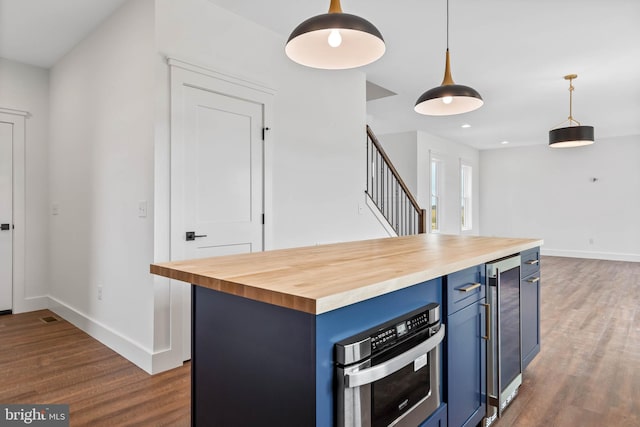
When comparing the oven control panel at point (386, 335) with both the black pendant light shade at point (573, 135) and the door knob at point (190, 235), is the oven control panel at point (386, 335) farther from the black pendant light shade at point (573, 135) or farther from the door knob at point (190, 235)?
the black pendant light shade at point (573, 135)

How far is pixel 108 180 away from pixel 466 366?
2916mm

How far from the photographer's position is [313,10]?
9.96 ft

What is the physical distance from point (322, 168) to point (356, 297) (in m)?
2.87

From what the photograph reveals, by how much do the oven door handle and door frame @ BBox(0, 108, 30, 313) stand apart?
4.44 m

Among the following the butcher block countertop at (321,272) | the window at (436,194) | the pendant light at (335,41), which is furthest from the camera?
the window at (436,194)

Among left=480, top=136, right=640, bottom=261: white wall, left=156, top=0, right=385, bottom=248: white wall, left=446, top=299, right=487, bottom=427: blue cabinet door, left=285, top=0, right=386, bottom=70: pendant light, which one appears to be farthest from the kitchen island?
left=480, top=136, right=640, bottom=261: white wall

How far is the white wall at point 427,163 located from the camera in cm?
754

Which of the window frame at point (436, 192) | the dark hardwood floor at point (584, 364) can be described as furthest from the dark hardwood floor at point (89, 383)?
the window frame at point (436, 192)

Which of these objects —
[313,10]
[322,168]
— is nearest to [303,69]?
[313,10]

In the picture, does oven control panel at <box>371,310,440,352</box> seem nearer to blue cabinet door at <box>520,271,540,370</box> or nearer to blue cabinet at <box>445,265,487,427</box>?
blue cabinet at <box>445,265,487,427</box>

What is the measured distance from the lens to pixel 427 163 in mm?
7828

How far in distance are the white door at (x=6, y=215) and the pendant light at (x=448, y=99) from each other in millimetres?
4156

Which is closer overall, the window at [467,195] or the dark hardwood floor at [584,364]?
the dark hardwood floor at [584,364]

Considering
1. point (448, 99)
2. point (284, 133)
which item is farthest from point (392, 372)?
point (284, 133)
